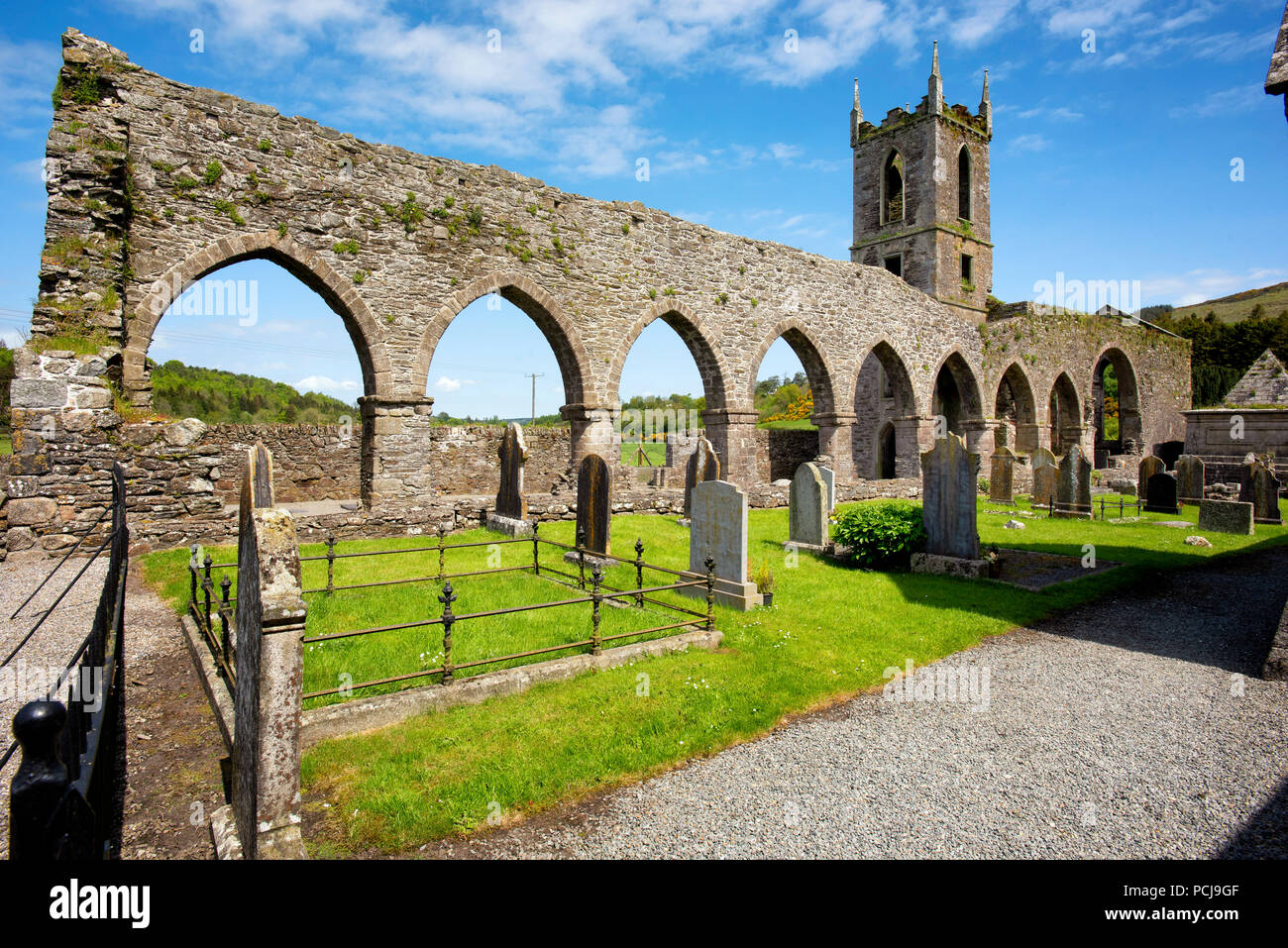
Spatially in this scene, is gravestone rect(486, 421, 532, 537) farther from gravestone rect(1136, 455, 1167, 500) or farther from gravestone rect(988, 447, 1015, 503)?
gravestone rect(1136, 455, 1167, 500)

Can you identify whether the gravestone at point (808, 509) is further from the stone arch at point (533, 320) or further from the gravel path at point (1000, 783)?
the stone arch at point (533, 320)

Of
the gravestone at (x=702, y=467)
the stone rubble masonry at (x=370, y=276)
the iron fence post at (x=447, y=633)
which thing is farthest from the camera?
the gravestone at (x=702, y=467)

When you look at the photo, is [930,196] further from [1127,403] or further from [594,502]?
[594,502]

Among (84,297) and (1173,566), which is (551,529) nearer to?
(84,297)

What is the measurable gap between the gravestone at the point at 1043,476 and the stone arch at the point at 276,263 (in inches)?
649

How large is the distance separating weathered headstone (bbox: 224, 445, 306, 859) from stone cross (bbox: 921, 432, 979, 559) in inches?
350

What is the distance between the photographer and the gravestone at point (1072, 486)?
16.8 metres

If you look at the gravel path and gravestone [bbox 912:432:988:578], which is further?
gravestone [bbox 912:432:988:578]

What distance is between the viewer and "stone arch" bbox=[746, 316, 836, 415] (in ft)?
63.0

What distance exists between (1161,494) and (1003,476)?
144 inches

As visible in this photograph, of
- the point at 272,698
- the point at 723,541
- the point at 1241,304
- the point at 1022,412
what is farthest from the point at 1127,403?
the point at 1241,304

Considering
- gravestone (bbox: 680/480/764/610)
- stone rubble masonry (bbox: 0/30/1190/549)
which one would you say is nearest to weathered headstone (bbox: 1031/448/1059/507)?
stone rubble masonry (bbox: 0/30/1190/549)

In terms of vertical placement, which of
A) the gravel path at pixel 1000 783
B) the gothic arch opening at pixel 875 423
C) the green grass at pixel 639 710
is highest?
the gothic arch opening at pixel 875 423

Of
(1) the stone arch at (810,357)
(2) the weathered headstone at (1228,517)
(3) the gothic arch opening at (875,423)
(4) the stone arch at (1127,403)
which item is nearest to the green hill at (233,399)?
(1) the stone arch at (810,357)
